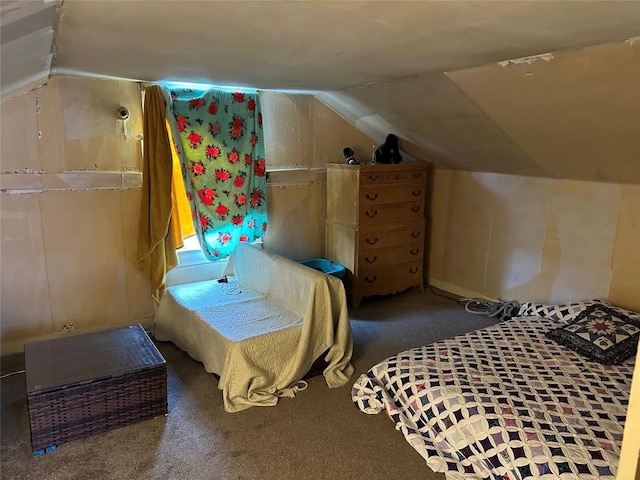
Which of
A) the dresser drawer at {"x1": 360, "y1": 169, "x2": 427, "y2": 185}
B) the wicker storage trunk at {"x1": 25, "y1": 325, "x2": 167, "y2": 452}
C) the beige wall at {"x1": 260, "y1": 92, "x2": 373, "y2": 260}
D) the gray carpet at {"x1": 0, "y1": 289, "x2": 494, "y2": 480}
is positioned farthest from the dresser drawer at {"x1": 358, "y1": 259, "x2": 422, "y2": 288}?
the wicker storage trunk at {"x1": 25, "y1": 325, "x2": 167, "y2": 452}

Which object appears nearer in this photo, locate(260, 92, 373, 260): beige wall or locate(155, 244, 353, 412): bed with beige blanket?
locate(155, 244, 353, 412): bed with beige blanket

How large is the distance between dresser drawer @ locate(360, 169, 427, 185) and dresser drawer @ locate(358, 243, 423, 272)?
0.58m

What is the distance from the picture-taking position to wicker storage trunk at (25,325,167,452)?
7.07 ft

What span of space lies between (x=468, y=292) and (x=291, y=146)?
2080 millimetres

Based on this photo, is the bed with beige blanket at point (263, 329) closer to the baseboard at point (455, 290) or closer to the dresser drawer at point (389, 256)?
the dresser drawer at point (389, 256)

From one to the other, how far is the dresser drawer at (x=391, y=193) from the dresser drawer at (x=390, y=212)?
4 cm

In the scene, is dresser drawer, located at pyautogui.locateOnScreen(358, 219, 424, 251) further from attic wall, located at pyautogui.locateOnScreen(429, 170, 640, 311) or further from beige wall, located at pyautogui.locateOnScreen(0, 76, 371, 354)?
beige wall, located at pyautogui.locateOnScreen(0, 76, 371, 354)

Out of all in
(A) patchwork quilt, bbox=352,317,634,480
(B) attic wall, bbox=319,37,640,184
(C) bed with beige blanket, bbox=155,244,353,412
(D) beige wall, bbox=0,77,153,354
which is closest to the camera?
(A) patchwork quilt, bbox=352,317,634,480

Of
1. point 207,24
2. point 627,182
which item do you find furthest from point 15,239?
point 627,182

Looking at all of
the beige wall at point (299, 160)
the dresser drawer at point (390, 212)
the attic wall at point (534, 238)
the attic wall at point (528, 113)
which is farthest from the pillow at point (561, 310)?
the beige wall at point (299, 160)

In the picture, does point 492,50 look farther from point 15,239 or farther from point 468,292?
point 15,239

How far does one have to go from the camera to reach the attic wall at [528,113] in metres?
2.27

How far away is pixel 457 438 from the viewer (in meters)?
2.09

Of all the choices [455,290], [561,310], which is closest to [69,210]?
[455,290]
